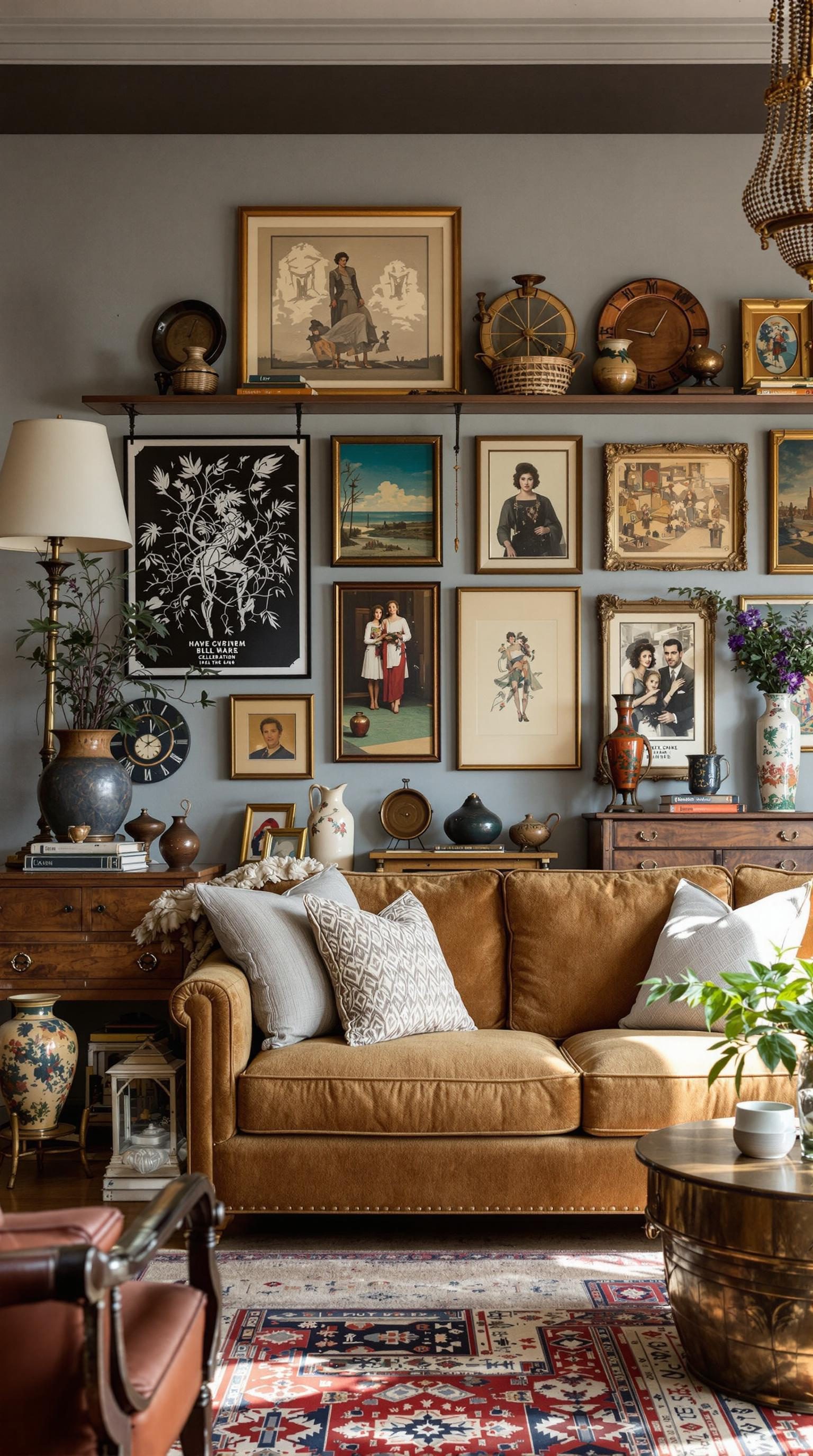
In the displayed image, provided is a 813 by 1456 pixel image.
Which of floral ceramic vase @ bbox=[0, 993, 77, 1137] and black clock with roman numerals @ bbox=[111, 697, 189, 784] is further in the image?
black clock with roman numerals @ bbox=[111, 697, 189, 784]

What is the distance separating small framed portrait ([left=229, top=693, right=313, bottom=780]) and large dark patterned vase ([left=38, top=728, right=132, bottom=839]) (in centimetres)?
61

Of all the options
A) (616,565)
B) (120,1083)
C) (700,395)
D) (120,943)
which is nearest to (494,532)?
(616,565)

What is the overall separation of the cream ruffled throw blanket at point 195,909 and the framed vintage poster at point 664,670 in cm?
141

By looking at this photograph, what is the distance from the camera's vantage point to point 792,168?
8.81 feet

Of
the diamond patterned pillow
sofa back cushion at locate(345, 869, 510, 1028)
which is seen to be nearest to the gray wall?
sofa back cushion at locate(345, 869, 510, 1028)

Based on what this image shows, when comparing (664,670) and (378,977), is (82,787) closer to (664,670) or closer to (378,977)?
(378,977)

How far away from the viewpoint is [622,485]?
4.74 meters

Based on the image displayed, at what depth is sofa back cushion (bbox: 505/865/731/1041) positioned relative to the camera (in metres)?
3.72

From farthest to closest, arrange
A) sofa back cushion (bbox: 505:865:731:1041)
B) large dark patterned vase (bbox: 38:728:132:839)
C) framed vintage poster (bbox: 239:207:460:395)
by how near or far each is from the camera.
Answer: framed vintage poster (bbox: 239:207:460:395) → large dark patterned vase (bbox: 38:728:132:839) → sofa back cushion (bbox: 505:865:731:1041)

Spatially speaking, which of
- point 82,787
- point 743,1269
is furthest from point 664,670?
point 743,1269

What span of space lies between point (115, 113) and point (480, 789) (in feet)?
9.54

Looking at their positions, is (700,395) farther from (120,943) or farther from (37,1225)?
(37,1225)

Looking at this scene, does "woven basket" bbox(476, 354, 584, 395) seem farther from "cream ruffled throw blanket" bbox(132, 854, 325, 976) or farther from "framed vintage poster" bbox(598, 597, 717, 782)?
"cream ruffled throw blanket" bbox(132, 854, 325, 976)

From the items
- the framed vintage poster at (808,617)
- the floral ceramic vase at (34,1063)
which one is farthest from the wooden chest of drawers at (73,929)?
the framed vintage poster at (808,617)
